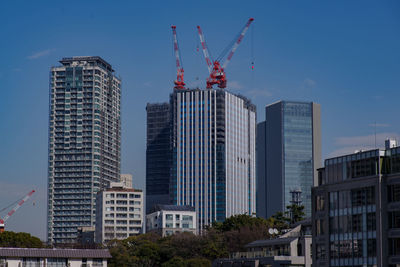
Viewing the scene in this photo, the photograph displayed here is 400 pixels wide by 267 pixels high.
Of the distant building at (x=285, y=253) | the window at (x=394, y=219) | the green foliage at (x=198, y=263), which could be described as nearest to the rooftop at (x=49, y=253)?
the green foliage at (x=198, y=263)

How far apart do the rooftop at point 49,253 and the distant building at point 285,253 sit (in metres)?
30.5

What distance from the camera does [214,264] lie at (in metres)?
190

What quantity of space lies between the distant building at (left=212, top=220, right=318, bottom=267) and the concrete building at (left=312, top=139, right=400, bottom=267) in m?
18.5

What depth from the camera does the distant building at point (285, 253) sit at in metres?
155

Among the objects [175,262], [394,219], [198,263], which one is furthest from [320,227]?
[175,262]

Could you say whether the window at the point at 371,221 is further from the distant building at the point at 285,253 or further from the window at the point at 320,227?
the distant building at the point at 285,253

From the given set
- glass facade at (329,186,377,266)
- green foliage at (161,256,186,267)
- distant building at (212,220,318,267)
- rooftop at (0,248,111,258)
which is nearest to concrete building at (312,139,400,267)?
glass facade at (329,186,377,266)

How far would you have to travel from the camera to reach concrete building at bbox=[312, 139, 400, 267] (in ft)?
389

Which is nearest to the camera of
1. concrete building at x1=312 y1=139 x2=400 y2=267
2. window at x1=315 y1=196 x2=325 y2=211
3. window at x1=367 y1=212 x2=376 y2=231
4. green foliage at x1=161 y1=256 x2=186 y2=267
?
concrete building at x1=312 y1=139 x2=400 y2=267

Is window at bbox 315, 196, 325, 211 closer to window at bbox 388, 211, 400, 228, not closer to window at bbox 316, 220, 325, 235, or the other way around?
window at bbox 316, 220, 325, 235

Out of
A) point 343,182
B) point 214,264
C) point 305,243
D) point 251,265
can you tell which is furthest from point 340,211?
point 214,264

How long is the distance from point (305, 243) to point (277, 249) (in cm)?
949

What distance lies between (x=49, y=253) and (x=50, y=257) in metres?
0.92

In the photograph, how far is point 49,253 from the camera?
173250mm
